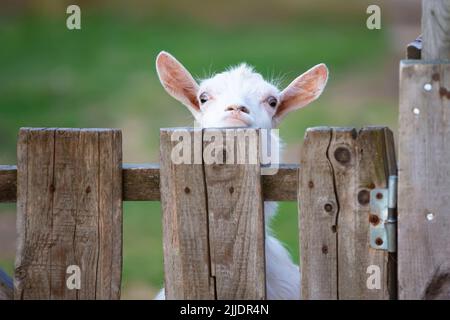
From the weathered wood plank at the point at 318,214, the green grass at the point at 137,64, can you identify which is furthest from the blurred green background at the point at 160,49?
the weathered wood plank at the point at 318,214

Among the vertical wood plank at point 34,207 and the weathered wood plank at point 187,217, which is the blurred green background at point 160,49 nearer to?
the vertical wood plank at point 34,207

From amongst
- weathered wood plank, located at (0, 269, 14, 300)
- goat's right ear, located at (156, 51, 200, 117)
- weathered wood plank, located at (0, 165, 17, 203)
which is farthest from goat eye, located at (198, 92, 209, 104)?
weathered wood plank, located at (0, 269, 14, 300)

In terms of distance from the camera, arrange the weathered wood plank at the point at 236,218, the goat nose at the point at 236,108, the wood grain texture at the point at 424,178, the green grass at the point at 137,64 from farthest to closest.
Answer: the green grass at the point at 137,64
the goat nose at the point at 236,108
the weathered wood plank at the point at 236,218
the wood grain texture at the point at 424,178

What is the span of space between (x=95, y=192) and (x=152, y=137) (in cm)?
1156

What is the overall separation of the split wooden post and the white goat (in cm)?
107

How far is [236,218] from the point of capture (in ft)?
14.5

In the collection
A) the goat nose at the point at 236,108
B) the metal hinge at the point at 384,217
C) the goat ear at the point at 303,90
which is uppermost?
the goat ear at the point at 303,90

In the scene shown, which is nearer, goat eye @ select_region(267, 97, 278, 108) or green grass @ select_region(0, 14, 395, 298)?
goat eye @ select_region(267, 97, 278, 108)

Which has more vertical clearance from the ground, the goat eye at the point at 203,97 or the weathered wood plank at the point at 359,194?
the goat eye at the point at 203,97

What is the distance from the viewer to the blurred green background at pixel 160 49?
658 inches

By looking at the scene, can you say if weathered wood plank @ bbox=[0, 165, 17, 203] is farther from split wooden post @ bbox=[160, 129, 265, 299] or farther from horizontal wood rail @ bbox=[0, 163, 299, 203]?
split wooden post @ bbox=[160, 129, 265, 299]

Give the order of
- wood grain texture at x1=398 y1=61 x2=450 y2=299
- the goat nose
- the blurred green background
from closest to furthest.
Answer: wood grain texture at x1=398 y1=61 x2=450 y2=299
the goat nose
the blurred green background

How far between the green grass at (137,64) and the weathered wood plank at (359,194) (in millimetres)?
9336

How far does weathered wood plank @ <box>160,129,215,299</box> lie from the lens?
Answer: 4.44 meters
